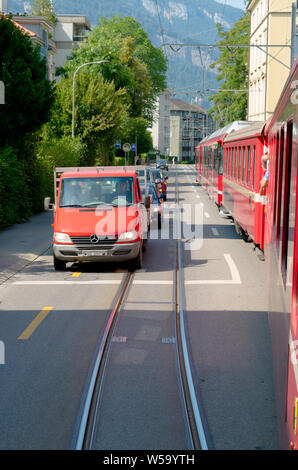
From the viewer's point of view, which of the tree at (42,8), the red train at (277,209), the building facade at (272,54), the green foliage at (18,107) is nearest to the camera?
the red train at (277,209)

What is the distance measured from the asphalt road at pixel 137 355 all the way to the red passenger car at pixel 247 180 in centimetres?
110

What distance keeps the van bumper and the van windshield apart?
1198mm

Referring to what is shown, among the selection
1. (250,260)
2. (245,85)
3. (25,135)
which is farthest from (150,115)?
(250,260)

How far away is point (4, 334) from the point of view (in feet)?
28.5

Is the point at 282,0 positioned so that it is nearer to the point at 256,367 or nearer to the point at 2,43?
the point at 2,43

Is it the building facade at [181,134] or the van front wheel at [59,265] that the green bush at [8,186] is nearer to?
the van front wheel at [59,265]

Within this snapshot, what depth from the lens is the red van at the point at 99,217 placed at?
13133mm

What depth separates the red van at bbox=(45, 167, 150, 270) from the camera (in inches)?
517

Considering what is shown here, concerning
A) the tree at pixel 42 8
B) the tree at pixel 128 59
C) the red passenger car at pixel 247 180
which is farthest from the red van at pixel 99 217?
the tree at pixel 42 8

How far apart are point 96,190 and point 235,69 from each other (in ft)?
217

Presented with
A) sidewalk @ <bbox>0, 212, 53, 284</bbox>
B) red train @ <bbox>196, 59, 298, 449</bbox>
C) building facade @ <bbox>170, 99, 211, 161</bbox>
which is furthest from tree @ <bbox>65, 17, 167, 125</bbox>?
building facade @ <bbox>170, 99, 211, 161</bbox>

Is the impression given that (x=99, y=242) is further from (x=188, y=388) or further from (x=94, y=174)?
(x=188, y=388)

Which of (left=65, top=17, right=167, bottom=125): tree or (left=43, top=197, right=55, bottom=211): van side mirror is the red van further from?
(left=65, top=17, right=167, bottom=125): tree

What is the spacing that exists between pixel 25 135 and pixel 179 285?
1345cm
